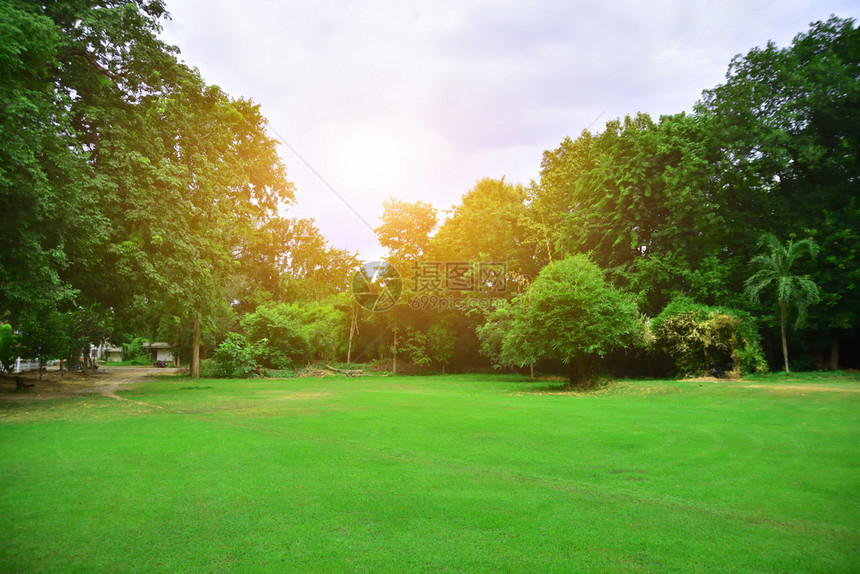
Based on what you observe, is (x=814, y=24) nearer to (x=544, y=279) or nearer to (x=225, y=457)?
(x=544, y=279)

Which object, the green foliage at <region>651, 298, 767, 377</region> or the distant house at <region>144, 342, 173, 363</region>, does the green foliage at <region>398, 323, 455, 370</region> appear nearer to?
the green foliage at <region>651, 298, 767, 377</region>

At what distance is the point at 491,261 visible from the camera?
31.6 metres

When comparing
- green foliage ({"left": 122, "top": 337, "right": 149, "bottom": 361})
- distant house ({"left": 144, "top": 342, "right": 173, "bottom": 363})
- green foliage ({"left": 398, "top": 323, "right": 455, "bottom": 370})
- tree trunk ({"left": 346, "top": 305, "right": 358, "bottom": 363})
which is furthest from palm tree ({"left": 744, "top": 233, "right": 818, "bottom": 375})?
green foliage ({"left": 122, "top": 337, "right": 149, "bottom": 361})

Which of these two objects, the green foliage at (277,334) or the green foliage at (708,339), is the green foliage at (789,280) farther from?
the green foliage at (277,334)

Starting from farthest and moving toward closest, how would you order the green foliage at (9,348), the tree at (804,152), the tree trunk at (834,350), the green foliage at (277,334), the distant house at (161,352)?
1. the distant house at (161,352)
2. the green foliage at (277,334)
3. the green foliage at (9,348)
4. the tree trunk at (834,350)
5. the tree at (804,152)

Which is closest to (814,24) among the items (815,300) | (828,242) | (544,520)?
(828,242)

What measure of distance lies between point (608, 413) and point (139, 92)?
17808mm

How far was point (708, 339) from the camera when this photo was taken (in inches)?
746

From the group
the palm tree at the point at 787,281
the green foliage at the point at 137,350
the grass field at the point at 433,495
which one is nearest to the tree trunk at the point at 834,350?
the palm tree at the point at 787,281

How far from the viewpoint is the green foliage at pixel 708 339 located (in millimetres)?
18734

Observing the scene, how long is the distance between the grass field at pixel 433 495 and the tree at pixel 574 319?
7777 millimetres

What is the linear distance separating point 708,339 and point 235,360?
2515cm

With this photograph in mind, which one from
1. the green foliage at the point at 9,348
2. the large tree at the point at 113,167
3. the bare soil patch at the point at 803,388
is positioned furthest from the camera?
the green foliage at the point at 9,348

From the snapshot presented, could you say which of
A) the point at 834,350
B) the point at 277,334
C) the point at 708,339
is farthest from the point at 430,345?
the point at 834,350
